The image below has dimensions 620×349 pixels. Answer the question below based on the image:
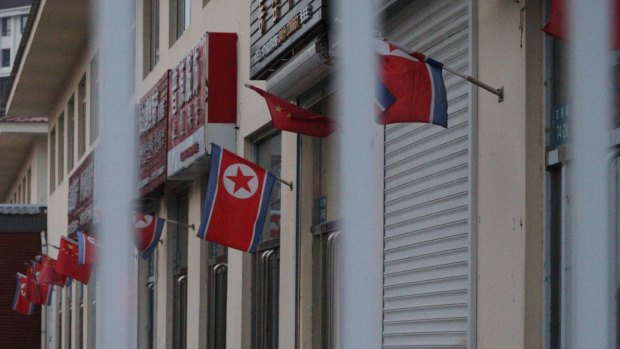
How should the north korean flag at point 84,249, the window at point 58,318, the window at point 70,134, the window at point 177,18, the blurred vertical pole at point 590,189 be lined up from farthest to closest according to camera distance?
the window at point 58,318
the window at point 70,134
the north korean flag at point 84,249
the window at point 177,18
the blurred vertical pole at point 590,189

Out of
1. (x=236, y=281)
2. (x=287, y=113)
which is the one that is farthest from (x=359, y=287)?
(x=236, y=281)

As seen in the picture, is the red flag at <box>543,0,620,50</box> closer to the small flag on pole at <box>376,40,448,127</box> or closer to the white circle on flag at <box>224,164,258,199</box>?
the small flag on pole at <box>376,40,448,127</box>

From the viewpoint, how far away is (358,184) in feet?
10.9

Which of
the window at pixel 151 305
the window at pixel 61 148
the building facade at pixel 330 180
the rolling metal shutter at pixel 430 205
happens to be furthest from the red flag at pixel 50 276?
the rolling metal shutter at pixel 430 205

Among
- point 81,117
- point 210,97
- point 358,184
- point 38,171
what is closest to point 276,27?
point 210,97

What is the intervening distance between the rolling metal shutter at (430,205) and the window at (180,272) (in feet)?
28.8

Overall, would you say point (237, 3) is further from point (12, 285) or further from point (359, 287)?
point (12, 285)

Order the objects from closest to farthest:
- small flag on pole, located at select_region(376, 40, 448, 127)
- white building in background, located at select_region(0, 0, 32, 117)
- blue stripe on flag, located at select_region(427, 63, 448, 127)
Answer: small flag on pole, located at select_region(376, 40, 448, 127) < blue stripe on flag, located at select_region(427, 63, 448, 127) < white building in background, located at select_region(0, 0, 32, 117)

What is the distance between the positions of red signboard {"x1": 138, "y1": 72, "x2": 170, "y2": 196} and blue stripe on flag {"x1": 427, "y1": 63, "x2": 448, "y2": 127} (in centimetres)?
1034

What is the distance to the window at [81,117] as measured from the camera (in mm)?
28875

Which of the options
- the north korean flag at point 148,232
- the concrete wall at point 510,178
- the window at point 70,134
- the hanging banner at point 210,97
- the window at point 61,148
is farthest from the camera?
the window at point 61,148

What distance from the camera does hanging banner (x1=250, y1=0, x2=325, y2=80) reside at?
11570 mm

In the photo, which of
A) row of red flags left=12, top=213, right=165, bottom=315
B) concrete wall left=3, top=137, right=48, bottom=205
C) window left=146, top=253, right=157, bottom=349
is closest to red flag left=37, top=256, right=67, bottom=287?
row of red flags left=12, top=213, right=165, bottom=315

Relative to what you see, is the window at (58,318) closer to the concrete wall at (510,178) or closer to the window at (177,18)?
the window at (177,18)
